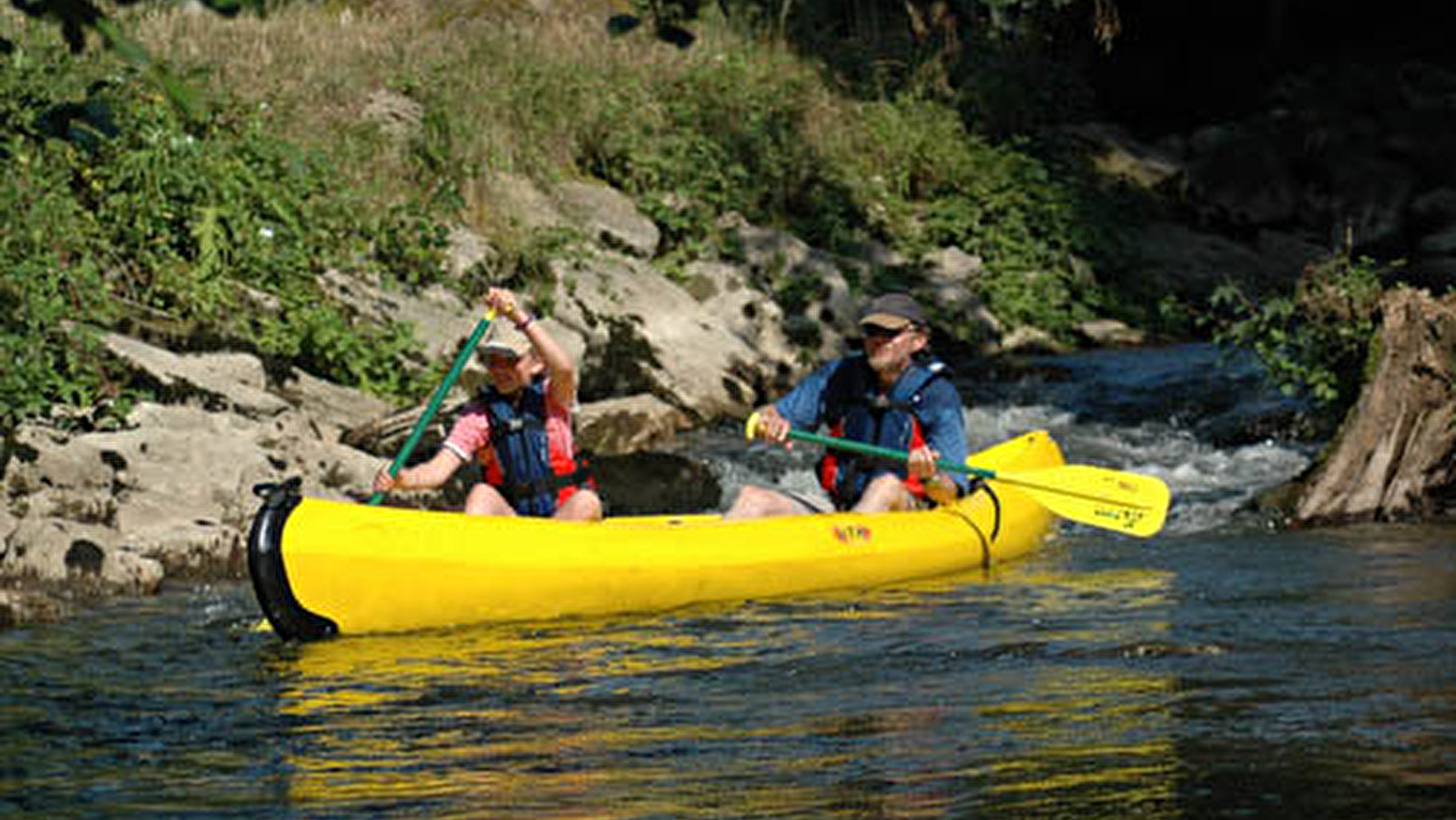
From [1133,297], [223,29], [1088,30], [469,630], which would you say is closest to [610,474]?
[469,630]

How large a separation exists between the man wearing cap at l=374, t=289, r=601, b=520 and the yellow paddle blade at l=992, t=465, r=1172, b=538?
1.91m

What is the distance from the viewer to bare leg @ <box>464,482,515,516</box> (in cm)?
688

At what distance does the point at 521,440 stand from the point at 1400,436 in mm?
3757

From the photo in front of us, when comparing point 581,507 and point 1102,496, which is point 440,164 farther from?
point 581,507

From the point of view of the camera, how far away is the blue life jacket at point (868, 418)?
25.1 feet

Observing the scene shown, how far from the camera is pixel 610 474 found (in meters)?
9.74

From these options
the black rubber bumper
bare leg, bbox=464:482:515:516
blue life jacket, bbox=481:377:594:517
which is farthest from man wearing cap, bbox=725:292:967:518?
the black rubber bumper

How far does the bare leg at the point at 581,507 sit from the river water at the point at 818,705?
22.6 inches

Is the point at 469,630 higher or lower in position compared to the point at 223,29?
lower

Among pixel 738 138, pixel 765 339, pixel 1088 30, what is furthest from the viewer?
pixel 1088 30

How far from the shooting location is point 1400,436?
27.5 feet

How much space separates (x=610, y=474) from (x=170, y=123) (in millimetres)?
3184

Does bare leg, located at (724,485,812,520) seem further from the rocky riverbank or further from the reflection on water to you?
the rocky riverbank

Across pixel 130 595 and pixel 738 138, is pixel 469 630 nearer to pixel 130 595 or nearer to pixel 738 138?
pixel 130 595
